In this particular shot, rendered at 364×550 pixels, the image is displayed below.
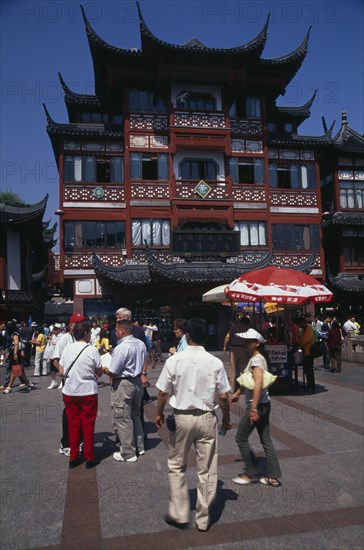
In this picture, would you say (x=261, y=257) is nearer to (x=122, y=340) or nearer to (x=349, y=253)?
(x=349, y=253)

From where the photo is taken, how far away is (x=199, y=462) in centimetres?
421

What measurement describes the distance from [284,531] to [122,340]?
307 centimetres

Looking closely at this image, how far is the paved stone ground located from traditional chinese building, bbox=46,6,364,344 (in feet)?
54.3

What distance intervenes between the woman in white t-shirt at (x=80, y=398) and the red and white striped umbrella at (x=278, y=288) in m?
5.12

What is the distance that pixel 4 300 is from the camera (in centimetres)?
2491

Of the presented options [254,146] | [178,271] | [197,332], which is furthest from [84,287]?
[197,332]

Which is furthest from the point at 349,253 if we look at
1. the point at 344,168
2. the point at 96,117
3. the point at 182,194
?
the point at 96,117

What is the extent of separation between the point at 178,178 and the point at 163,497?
75.0ft

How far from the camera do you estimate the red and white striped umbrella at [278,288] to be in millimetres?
10219

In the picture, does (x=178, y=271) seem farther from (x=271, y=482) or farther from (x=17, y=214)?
(x=271, y=482)

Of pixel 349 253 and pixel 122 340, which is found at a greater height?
pixel 349 253

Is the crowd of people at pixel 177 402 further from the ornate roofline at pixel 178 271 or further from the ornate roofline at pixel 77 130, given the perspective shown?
the ornate roofline at pixel 77 130

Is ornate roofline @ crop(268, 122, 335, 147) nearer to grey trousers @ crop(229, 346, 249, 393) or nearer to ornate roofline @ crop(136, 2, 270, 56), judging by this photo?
ornate roofline @ crop(136, 2, 270, 56)

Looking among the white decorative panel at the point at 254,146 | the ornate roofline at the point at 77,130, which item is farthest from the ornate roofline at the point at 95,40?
the white decorative panel at the point at 254,146
